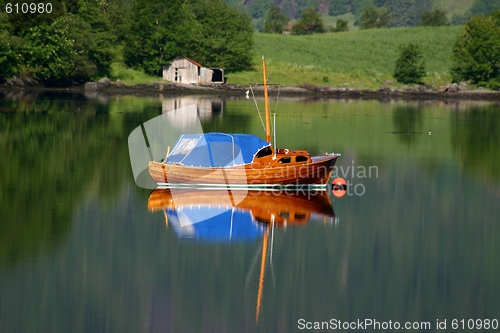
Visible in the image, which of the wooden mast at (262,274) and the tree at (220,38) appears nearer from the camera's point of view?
the wooden mast at (262,274)

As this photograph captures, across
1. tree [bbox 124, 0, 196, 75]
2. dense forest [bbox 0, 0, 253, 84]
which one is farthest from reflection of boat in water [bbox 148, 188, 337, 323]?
tree [bbox 124, 0, 196, 75]

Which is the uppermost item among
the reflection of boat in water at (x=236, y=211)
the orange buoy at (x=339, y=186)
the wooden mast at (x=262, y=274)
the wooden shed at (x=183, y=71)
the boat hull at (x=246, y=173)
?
the wooden shed at (x=183, y=71)

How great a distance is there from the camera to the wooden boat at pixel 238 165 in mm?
43469

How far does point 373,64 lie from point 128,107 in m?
70.2

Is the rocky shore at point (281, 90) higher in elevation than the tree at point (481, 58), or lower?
lower

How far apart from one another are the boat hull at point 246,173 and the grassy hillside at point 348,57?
9002cm

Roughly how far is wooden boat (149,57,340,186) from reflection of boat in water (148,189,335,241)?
535mm

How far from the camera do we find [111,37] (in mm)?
122812

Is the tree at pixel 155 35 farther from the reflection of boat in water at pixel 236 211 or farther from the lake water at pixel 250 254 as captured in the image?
the reflection of boat in water at pixel 236 211

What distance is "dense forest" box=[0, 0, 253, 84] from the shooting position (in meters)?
109

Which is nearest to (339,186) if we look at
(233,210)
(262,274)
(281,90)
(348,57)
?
(233,210)

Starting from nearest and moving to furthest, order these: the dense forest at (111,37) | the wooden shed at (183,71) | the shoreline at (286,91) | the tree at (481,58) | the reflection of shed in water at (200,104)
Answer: the reflection of shed in water at (200,104)
the dense forest at (111,37)
the shoreline at (286,91)
the wooden shed at (183,71)
the tree at (481,58)

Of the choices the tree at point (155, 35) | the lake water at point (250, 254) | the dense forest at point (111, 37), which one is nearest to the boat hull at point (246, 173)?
the lake water at point (250, 254)

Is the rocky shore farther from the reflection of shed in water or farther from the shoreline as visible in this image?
the reflection of shed in water
